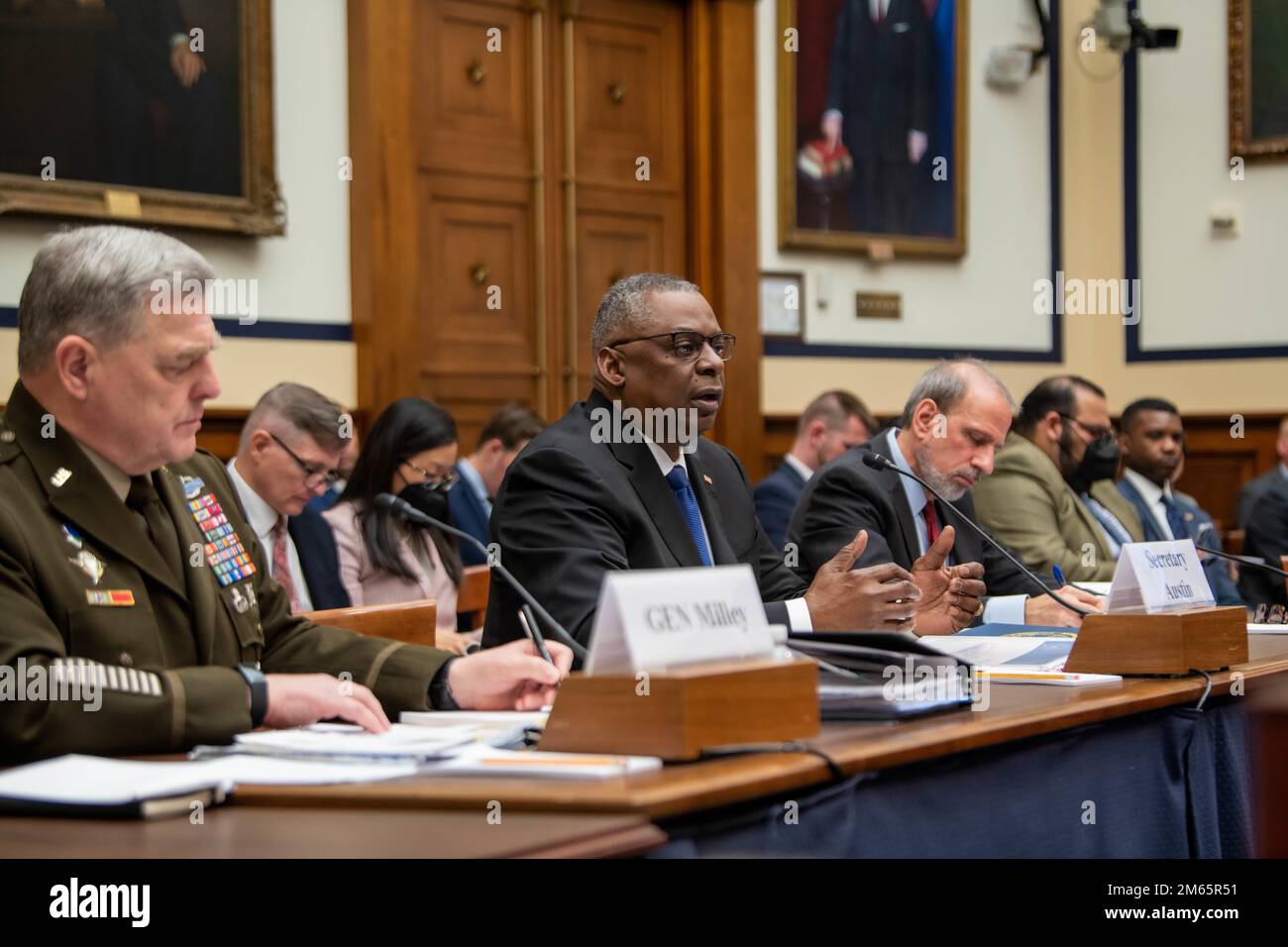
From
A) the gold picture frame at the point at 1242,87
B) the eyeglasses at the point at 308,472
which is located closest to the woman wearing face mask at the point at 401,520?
the eyeglasses at the point at 308,472

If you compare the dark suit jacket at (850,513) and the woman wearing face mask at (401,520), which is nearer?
the dark suit jacket at (850,513)

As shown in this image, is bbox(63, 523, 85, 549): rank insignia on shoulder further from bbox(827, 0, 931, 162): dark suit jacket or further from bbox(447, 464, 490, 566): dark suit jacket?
bbox(827, 0, 931, 162): dark suit jacket

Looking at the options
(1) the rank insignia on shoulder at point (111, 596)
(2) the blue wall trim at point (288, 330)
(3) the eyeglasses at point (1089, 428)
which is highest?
(2) the blue wall trim at point (288, 330)

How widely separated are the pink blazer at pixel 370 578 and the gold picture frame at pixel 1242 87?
20.1 ft

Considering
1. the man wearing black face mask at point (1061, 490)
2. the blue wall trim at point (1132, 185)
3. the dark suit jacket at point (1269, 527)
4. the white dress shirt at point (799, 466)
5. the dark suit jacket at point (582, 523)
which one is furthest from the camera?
the blue wall trim at point (1132, 185)

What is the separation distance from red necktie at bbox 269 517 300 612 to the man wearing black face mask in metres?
2.43

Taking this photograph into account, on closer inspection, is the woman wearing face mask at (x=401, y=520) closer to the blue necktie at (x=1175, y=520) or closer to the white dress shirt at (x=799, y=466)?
the white dress shirt at (x=799, y=466)

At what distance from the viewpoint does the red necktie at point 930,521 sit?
4426 millimetres

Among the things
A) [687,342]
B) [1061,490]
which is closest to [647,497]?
[687,342]

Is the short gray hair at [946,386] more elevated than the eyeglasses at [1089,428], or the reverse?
the short gray hair at [946,386]

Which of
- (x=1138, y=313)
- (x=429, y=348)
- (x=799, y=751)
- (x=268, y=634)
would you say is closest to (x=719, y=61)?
(x=429, y=348)

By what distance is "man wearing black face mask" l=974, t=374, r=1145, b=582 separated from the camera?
577cm
